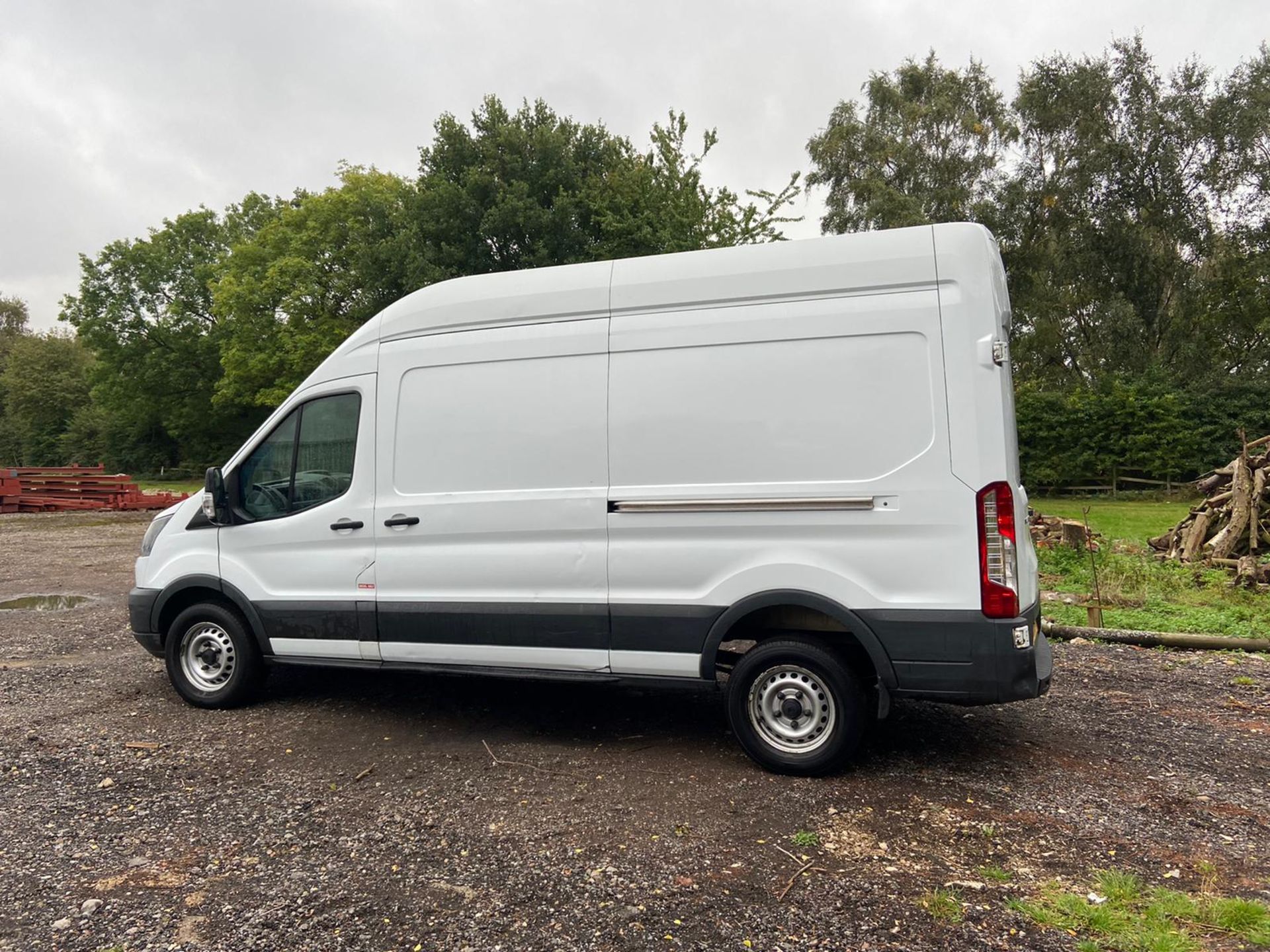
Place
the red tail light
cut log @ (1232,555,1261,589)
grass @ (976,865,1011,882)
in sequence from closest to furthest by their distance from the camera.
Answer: grass @ (976,865,1011,882) → the red tail light → cut log @ (1232,555,1261,589)

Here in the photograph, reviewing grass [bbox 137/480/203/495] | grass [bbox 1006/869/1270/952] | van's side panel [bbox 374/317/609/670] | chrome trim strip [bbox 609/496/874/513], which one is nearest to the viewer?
grass [bbox 1006/869/1270/952]

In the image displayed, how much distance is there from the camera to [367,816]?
390cm

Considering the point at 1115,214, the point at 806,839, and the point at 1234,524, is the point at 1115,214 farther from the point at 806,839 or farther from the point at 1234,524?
the point at 806,839

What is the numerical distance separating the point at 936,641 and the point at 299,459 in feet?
12.7

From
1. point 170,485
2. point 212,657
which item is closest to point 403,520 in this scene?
point 212,657

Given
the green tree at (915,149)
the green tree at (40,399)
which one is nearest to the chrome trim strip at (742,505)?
the green tree at (915,149)

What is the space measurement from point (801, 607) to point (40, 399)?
59402mm

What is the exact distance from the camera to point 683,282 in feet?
14.9

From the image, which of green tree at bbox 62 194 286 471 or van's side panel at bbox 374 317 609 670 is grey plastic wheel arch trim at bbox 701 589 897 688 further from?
green tree at bbox 62 194 286 471

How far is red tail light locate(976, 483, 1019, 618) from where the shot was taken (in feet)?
12.7

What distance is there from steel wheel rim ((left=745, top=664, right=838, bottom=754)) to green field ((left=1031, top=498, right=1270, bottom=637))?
Result: 4207 millimetres

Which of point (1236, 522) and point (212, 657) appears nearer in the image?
point (212, 657)

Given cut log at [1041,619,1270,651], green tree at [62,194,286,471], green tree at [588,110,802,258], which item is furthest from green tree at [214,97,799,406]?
cut log at [1041,619,1270,651]

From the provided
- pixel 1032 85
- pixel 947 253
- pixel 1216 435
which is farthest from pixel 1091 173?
pixel 947 253
